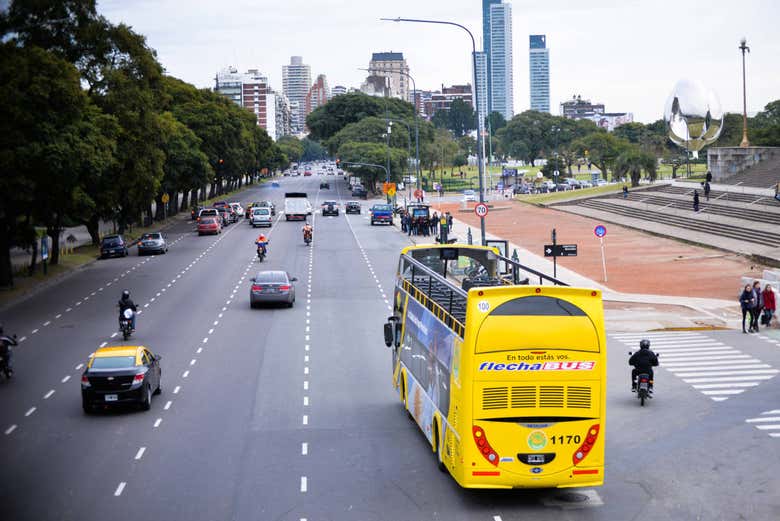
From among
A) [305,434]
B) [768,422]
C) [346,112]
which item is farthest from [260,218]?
[346,112]

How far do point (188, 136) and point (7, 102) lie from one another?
148ft

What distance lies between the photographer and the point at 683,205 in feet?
241

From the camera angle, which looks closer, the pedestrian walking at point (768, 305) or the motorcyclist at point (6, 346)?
the motorcyclist at point (6, 346)

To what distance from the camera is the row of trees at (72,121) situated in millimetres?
39656

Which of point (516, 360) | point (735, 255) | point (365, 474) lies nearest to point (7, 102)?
point (365, 474)

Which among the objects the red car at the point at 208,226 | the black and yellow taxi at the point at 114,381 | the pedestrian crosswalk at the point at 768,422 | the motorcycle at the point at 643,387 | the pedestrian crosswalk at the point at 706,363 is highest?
the red car at the point at 208,226

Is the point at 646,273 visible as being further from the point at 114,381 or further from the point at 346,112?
the point at 346,112

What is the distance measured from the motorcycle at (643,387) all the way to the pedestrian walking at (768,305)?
11.6 m

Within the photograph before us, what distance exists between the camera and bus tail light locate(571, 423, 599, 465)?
47.9ft

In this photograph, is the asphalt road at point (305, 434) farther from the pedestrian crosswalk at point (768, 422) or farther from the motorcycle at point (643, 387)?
the motorcycle at point (643, 387)

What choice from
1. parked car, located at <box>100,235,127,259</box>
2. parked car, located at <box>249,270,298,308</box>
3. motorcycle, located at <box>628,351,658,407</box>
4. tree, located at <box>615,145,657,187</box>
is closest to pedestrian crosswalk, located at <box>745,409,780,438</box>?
motorcycle, located at <box>628,351,658,407</box>

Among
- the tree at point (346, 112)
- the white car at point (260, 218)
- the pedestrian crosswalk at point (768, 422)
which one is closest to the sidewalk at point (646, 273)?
the pedestrian crosswalk at point (768, 422)

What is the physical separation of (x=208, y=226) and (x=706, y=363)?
50.9 m

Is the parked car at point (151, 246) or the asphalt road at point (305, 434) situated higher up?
the parked car at point (151, 246)
